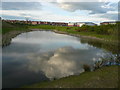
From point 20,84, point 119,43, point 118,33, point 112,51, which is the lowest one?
point 20,84

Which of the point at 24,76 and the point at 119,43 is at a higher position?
the point at 119,43

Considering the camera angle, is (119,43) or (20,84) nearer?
(20,84)

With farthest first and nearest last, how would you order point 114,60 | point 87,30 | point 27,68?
point 87,30, point 114,60, point 27,68

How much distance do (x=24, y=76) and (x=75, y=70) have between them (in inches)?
368

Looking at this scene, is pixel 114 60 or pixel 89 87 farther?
pixel 114 60

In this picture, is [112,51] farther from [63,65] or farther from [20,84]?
[20,84]

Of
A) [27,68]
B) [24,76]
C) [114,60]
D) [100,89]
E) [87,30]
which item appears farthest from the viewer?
[87,30]

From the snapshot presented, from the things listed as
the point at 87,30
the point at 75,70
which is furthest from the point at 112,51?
the point at 87,30

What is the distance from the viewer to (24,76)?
20.0 metres

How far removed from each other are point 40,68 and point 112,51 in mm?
15799

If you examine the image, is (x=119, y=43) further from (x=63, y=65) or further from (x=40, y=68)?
(x=40, y=68)

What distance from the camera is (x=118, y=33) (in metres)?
24.3

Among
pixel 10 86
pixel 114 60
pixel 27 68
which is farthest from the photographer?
pixel 114 60

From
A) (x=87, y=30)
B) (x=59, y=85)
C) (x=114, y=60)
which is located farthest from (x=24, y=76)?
(x=87, y=30)
